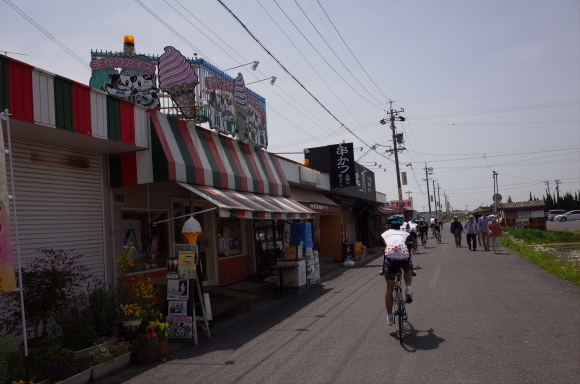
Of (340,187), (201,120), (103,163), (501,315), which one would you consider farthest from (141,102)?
(340,187)

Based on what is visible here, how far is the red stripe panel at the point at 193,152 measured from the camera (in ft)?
35.2

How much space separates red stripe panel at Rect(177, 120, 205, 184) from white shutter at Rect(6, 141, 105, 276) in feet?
6.63

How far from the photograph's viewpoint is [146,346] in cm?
671

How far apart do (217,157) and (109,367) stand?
690 cm

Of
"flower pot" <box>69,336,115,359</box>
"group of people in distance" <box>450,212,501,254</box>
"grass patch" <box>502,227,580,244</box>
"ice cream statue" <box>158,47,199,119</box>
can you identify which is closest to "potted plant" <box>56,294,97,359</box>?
"flower pot" <box>69,336,115,359</box>

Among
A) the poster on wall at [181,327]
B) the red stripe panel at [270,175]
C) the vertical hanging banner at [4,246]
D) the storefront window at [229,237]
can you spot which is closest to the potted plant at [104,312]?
the poster on wall at [181,327]

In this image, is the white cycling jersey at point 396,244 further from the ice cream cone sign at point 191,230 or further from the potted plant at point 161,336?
the potted plant at point 161,336

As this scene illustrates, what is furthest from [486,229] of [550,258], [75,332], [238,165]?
[75,332]

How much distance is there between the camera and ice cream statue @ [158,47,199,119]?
11.5m

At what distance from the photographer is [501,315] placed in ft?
25.5

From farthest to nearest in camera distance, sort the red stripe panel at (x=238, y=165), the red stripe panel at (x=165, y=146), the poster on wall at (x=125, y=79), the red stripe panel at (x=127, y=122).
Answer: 1. the red stripe panel at (x=238, y=165)
2. the poster on wall at (x=125, y=79)
3. the red stripe panel at (x=165, y=146)
4. the red stripe panel at (x=127, y=122)

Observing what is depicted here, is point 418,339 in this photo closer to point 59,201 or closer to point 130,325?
point 130,325

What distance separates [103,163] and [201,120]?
9.71ft

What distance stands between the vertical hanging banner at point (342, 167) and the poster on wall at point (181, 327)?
55.5ft
